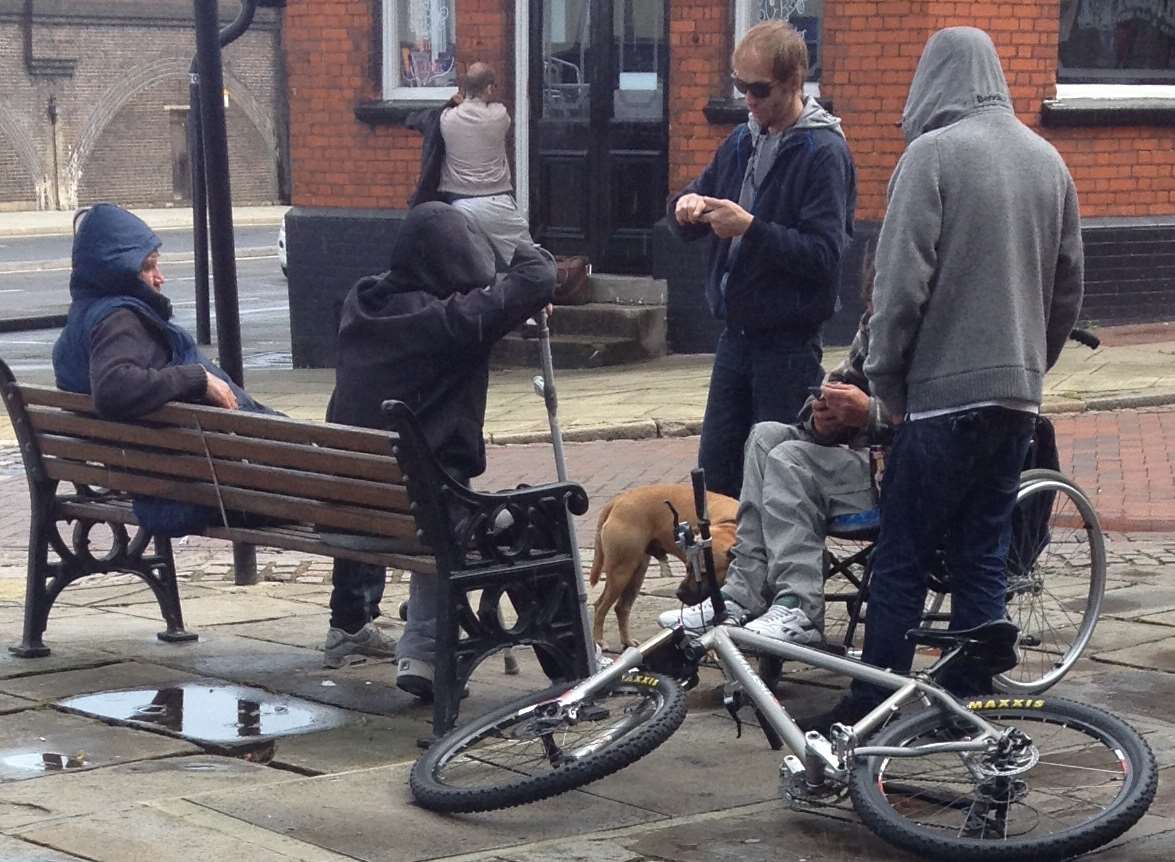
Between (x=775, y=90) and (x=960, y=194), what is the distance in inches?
46.7

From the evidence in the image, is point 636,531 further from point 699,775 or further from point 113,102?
point 113,102

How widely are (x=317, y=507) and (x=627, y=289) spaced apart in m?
9.03

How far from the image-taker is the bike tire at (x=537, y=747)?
15.1 feet

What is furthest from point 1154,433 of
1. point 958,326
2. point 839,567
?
point 958,326

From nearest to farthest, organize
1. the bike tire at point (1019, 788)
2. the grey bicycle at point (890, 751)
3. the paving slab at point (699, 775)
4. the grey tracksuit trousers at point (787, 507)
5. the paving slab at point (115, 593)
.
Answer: the bike tire at point (1019, 788)
the grey bicycle at point (890, 751)
the paving slab at point (699, 775)
the grey tracksuit trousers at point (787, 507)
the paving slab at point (115, 593)

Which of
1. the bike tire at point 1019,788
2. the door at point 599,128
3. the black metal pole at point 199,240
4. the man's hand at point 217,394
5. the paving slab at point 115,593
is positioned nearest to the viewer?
the bike tire at point 1019,788

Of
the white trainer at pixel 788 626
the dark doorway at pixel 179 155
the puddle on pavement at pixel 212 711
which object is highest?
the white trainer at pixel 788 626

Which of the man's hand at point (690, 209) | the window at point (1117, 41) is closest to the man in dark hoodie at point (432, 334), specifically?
the man's hand at point (690, 209)

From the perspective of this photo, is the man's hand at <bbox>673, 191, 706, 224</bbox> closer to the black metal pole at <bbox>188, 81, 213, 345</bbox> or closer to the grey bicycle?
the grey bicycle

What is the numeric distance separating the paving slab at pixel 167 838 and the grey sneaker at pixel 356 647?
1.79 meters

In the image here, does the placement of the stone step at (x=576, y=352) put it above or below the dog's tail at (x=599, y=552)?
below

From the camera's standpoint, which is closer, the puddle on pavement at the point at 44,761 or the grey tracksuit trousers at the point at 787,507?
the puddle on pavement at the point at 44,761

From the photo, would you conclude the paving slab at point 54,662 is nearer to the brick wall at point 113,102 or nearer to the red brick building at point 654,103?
the red brick building at point 654,103

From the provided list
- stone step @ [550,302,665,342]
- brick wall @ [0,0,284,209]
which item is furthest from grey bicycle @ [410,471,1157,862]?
brick wall @ [0,0,284,209]
